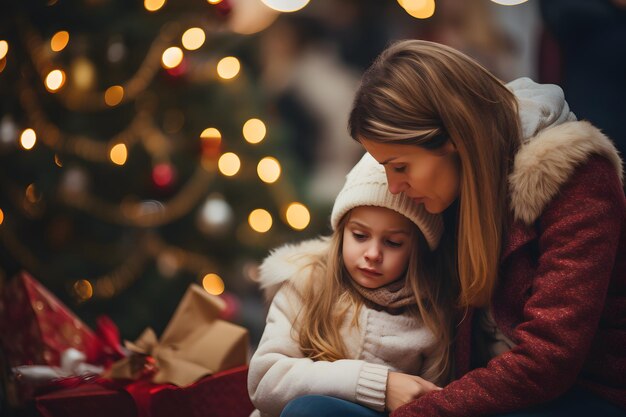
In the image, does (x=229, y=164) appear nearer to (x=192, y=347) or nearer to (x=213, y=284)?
(x=213, y=284)

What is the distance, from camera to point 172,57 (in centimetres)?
290

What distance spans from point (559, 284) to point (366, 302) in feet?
1.48

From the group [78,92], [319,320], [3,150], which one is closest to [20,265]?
[3,150]

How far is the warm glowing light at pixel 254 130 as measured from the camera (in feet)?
9.80

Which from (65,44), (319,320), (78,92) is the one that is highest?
(65,44)

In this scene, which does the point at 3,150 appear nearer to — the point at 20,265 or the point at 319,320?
the point at 20,265

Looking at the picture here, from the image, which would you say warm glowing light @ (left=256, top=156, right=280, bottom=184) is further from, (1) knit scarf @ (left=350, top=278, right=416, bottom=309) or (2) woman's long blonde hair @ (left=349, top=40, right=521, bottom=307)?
(2) woman's long blonde hair @ (left=349, top=40, right=521, bottom=307)

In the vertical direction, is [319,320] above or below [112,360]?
above

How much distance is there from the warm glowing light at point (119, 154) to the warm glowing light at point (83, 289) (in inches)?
21.1

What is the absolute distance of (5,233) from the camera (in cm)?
299

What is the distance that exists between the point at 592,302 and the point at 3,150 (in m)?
2.40

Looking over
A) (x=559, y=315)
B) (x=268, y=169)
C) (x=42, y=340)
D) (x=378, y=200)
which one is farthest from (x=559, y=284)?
(x=268, y=169)

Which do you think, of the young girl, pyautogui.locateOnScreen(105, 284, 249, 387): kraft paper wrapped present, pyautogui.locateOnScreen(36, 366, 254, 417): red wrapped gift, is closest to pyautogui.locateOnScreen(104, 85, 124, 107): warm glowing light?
pyautogui.locateOnScreen(105, 284, 249, 387): kraft paper wrapped present

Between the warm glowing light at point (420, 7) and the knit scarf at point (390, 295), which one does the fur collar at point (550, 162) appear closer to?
the knit scarf at point (390, 295)
